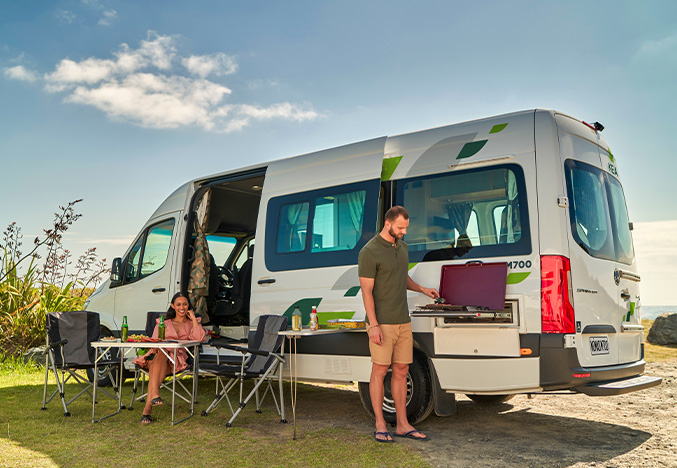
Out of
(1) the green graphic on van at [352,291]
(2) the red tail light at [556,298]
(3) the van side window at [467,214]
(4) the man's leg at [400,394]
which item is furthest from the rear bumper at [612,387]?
(1) the green graphic on van at [352,291]

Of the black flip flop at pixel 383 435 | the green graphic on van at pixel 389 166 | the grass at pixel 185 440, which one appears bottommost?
the grass at pixel 185 440

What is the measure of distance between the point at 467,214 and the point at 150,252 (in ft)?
14.6

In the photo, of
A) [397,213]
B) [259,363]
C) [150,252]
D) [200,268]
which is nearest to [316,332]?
[397,213]

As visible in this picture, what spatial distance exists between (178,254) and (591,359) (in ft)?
15.4

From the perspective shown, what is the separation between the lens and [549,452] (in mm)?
4551

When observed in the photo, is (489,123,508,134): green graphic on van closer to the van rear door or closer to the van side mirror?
the van rear door

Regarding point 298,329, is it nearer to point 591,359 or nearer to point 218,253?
point 591,359

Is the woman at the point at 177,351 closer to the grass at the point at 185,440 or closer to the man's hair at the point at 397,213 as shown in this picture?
the grass at the point at 185,440

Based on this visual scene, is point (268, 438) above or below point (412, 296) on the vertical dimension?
below

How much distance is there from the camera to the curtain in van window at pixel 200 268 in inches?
291

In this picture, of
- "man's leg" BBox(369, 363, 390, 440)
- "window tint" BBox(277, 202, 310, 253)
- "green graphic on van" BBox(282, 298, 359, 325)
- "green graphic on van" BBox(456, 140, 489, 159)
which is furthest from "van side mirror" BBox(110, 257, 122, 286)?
"green graphic on van" BBox(456, 140, 489, 159)

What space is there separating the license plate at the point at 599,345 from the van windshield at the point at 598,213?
2.09ft

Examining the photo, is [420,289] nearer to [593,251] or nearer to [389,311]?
[389,311]

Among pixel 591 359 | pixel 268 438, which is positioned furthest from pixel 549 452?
pixel 268 438
